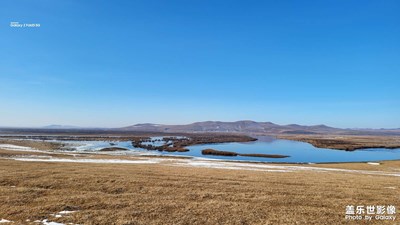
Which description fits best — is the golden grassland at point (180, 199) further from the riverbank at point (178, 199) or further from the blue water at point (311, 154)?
the blue water at point (311, 154)

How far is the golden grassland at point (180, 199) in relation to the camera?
11.4m

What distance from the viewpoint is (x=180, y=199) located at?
14.3 metres

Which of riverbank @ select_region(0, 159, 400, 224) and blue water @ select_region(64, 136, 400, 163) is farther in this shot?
blue water @ select_region(64, 136, 400, 163)

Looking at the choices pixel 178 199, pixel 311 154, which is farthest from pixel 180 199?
pixel 311 154

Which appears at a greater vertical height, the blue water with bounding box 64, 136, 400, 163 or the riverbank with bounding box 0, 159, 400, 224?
the riverbank with bounding box 0, 159, 400, 224

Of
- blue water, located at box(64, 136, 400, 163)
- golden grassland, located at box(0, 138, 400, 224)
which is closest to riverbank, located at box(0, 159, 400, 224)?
golden grassland, located at box(0, 138, 400, 224)

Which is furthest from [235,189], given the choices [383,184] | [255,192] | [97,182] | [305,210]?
[383,184]

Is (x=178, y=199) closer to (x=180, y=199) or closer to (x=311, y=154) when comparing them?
(x=180, y=199)

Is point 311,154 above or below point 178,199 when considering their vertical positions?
below

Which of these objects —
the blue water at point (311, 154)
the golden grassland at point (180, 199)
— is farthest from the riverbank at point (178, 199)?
the blue water at point (311, 154)

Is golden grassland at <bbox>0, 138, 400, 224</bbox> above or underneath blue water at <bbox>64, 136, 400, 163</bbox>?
above

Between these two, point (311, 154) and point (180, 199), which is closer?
point (180, 199)

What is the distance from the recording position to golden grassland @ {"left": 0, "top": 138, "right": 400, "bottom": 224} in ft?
37.4

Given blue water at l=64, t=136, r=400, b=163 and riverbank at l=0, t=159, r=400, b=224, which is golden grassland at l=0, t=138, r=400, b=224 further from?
blue water at l=64, t=136, r=400, b=163
